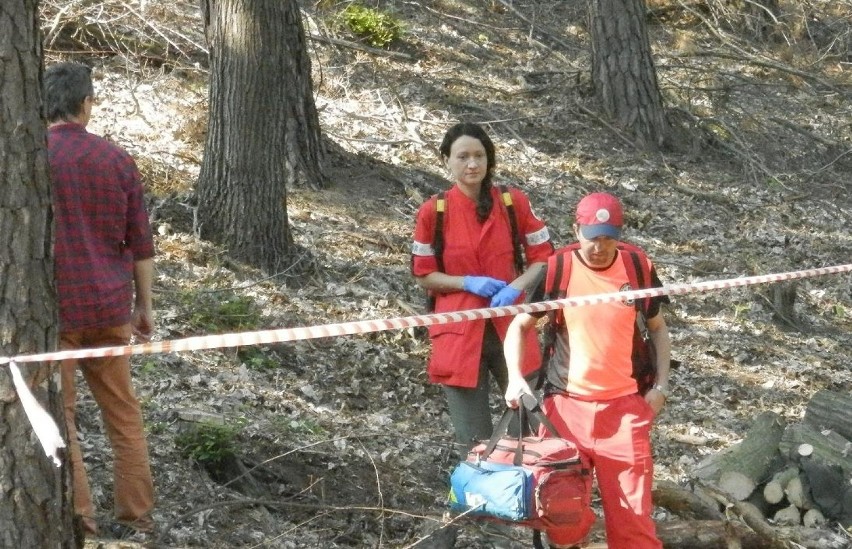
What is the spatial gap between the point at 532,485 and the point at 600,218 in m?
1.17

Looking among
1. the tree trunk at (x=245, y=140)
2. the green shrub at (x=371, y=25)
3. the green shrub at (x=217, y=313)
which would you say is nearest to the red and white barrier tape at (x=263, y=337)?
the green shrub at (x=217, y=313)

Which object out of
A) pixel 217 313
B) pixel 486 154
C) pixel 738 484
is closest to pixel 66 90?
pixel 486 154

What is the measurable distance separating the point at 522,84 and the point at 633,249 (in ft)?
33.2

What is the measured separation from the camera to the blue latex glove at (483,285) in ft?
17.1

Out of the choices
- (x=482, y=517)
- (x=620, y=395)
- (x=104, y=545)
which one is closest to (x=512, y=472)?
(x=482, y=517)

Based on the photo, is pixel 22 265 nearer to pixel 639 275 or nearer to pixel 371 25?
pixel 639 275

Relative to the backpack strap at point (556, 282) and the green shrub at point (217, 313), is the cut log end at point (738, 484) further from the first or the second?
the green shrub at point (217, 313)

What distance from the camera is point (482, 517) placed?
467 centimetres

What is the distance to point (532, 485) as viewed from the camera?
4402 millimetres

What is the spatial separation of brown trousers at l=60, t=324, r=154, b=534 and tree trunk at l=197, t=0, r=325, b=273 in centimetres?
399

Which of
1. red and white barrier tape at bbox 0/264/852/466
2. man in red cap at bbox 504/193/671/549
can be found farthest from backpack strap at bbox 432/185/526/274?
man in red cap at bbox 504/193/671/549

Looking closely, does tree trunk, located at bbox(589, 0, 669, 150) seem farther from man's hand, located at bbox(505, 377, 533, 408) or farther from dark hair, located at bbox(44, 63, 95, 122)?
dark hair, located at bbox(44, 63, 95, 122)

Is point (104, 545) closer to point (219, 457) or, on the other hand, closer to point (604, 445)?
point (219, 457)

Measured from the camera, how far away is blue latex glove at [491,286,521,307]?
516 cm
